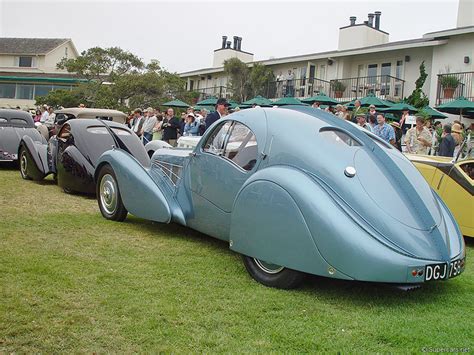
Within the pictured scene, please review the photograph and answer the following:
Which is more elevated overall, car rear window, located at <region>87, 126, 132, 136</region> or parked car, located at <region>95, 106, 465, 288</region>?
car rear window, located at <region>87, 126, 132, 136</region>

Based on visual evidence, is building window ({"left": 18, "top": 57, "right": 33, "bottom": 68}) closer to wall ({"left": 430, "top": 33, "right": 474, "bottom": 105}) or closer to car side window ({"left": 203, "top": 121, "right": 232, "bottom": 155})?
wall ({"left": 430, "top": 33, "right": 474, "bottom": 105})

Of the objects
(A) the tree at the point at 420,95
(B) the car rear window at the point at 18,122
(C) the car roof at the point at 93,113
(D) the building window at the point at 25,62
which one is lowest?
(B) the car rear window at the point at 18,122

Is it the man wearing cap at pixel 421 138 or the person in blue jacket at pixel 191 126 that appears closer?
the man wearing cap at pixel 421 138

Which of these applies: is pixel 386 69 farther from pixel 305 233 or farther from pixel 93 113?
pixel 305 233

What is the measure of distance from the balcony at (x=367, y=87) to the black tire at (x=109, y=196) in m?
19.8

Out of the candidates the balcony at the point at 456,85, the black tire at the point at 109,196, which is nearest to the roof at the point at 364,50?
the balcony at the point at 456,85

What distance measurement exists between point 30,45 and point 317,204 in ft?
197

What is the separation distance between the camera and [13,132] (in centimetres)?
1323

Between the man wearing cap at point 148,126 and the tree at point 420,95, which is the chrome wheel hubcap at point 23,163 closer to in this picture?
the man wearing cap at point 148,126

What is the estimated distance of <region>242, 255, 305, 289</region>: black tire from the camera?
444cm

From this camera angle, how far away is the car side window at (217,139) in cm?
555

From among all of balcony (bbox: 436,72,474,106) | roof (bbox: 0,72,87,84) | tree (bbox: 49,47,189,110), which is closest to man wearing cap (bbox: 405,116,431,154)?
balcony (bbox: 436,72,474,106)

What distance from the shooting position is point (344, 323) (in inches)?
149

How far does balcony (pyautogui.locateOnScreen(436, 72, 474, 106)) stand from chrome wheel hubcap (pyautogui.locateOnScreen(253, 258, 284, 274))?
19.1 metres
